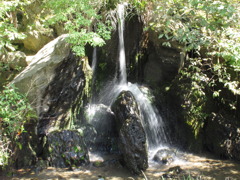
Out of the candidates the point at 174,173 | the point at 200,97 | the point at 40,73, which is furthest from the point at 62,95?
the point at 200,97

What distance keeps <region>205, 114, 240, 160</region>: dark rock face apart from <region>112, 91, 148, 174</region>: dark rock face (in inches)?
107

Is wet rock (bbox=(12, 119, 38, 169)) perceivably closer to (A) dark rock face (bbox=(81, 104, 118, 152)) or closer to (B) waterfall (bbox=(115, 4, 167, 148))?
Result: (A) dark rock face (bbox=(81, 104, 118, 152))

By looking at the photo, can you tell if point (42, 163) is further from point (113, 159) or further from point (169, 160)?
point (169, 160)

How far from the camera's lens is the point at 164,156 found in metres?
6.71

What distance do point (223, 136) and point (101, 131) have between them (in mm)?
3946

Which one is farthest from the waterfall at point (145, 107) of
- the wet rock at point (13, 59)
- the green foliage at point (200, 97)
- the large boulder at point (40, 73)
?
the wet rock at point (13, 59)

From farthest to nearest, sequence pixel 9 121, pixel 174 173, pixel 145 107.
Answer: pixel 145 107
pixel 174 173
pixel 9 121

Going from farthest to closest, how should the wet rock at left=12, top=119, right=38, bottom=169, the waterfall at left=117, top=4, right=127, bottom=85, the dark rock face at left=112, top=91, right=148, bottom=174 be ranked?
the waterfall at left=117, top=4, right=127, bottom=85 → the dark rock face at left=112, top=91, right=148, bottom=174 → the wet rock at left=12, top=119, right=38, bottom=169

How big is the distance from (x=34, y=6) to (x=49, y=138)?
632 cm

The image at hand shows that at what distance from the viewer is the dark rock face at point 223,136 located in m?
6.95

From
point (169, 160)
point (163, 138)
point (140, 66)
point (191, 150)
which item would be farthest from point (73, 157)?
point (140, 66)

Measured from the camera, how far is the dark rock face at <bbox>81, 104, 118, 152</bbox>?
7.41 meters

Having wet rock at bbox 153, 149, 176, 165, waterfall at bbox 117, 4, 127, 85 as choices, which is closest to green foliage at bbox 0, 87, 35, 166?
wet rock at bbox 153, 149, 176, 165

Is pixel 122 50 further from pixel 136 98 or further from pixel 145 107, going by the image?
pixel 145 107
